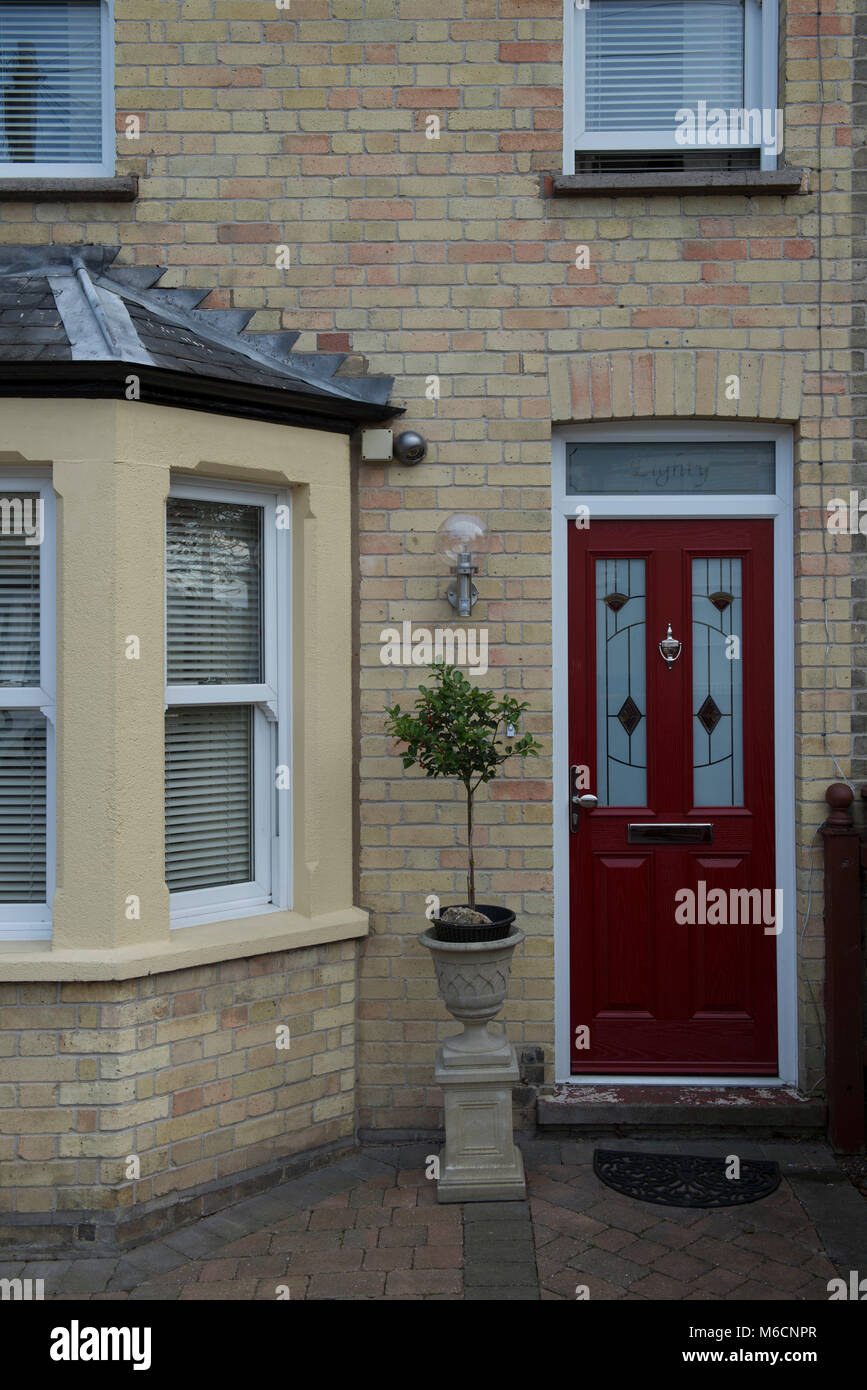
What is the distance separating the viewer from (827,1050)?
4.83 m

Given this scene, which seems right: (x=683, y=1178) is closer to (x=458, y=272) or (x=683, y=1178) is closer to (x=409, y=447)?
(x=409, y=447)

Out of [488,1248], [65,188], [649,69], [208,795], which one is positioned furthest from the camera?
[649,69]

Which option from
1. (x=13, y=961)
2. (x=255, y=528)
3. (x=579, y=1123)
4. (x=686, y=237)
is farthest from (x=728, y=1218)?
(x=686, y=237)

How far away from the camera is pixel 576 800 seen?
16.6 ft

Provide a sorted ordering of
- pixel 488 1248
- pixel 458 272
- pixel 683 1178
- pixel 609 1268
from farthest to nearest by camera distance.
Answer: pixel 458 272 < pixel 683 1178 < pixel 488 1248 < pixel 609 1268

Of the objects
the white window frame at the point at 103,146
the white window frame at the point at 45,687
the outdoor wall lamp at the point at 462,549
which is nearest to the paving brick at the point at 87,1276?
the white window frame at the point at 45,687

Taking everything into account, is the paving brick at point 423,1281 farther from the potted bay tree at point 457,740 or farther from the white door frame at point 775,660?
the white door frame at point 775,660

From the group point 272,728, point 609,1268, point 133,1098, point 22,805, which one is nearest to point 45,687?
point 22,805

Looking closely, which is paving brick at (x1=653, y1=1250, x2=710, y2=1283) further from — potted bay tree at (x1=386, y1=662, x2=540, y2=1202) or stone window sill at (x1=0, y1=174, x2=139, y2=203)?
stone window sill at (x1=0, y1=174, x2=139, y2=203)

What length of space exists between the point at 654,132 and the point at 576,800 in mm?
2917

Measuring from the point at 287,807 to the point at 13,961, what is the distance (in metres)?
1.23

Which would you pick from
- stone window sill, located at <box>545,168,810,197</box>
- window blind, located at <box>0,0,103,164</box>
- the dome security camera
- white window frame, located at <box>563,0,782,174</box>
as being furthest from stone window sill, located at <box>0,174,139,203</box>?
white window frame, located at <box>563,0,782,174</box>

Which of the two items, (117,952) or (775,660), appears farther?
(775,660)

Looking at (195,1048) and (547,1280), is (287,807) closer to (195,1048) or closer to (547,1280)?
(195,1048)
